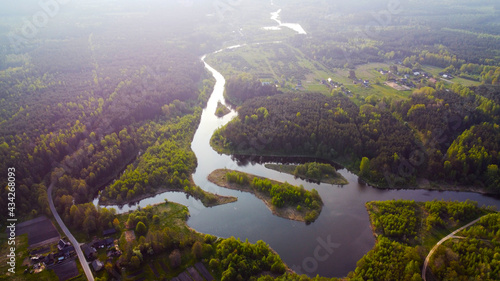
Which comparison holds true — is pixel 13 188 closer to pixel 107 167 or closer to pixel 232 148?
pixel 107 167

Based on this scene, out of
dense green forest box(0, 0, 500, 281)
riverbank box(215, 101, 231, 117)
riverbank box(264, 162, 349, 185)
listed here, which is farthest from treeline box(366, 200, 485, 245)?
riverbank box(215, 101, 231, 117)

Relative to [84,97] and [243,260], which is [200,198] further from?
[84,97]

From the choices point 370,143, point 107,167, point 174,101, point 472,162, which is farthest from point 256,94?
point 472,162

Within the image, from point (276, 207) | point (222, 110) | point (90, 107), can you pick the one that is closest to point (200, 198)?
point (276, 207)

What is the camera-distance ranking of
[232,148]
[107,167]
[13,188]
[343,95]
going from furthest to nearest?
[343,95] → [232,148] → [107,167] → [13,188]

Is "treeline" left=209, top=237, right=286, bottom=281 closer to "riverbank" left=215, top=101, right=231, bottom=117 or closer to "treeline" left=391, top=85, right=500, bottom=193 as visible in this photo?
"treeline" left=391, top=85, right=500, bottom=193

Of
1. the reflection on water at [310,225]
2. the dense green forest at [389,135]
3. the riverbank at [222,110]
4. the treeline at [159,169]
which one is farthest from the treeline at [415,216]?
the riverbank at [222,110]
